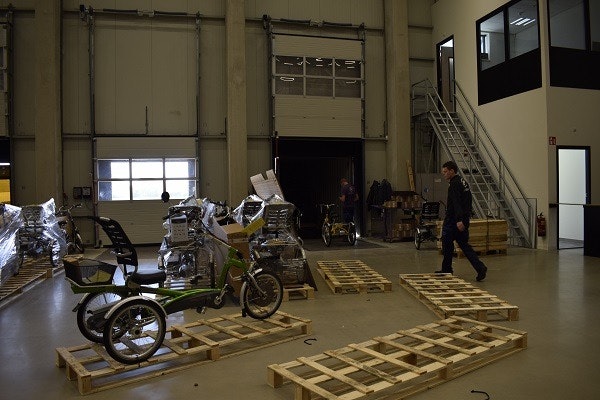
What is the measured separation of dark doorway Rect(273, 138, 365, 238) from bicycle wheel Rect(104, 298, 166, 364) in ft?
30.0

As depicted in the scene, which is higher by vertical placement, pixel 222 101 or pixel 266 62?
pixel 266 62

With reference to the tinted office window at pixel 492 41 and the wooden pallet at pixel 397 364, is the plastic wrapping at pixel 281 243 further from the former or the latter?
the tinted office window at pixel 492 41

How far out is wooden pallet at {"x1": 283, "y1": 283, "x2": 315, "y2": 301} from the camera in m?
6.36

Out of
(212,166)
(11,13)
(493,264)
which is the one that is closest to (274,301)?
(493,264)

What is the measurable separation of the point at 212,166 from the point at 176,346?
980 centimetres

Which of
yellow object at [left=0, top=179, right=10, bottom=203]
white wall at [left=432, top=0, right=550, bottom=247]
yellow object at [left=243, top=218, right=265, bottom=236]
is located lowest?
yellow object at [left=243, top=218, right=265, bottom=236]

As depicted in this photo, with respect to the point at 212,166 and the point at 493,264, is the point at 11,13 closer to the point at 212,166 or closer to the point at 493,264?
the point at 212,166

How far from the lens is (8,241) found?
691cm

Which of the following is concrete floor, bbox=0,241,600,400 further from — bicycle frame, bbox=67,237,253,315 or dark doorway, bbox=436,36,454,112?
dark doorway, bbox=436,36,454,112

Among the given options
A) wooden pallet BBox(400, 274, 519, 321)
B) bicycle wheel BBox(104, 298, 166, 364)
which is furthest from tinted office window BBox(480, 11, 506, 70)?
bicycle wheel BBox(104, 298, 166, 364)

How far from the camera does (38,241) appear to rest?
916 centimetres

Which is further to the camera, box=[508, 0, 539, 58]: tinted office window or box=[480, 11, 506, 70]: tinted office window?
box=[480, 11, 506, 70]: tinted office window

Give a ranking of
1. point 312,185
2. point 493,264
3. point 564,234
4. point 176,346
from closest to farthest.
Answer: point 176,346 → point 493,264 → point 564,234 → point 312,185

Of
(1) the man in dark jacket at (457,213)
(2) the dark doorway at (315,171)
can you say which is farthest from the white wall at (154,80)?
(1) the man in dark jacket at (457,213)
